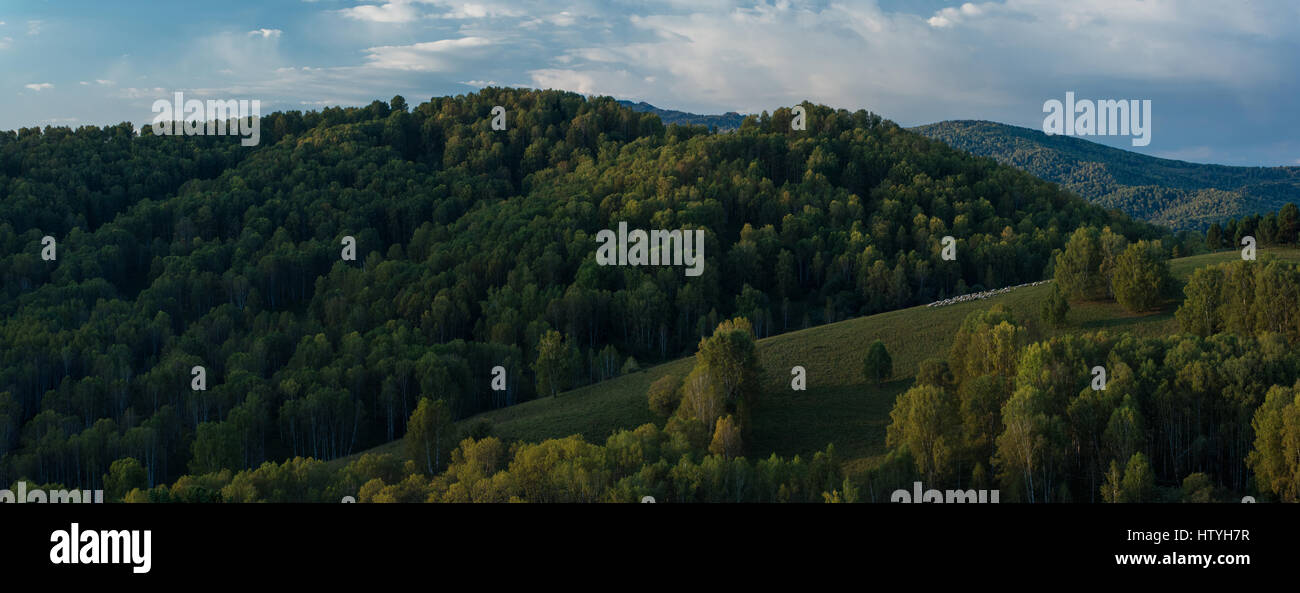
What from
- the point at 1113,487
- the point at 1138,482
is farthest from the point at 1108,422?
the point at 1113,487

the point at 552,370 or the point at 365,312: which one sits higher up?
the point at 365,312

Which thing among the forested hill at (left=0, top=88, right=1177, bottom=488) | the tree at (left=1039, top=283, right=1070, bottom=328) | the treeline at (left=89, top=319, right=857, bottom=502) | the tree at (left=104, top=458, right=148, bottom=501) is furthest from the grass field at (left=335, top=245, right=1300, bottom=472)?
the tree at (left=104, top=458, right=148, bottom=501)

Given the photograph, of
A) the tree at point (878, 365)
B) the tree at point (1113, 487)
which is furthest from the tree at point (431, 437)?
the tree at point (1113, 487)

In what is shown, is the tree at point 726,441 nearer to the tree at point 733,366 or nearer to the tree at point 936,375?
the tree at point 733,366

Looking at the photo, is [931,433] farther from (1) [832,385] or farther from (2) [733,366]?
(1) [832,385]

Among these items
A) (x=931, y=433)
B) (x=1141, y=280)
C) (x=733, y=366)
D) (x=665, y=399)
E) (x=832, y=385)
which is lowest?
(x=665, y=399)
